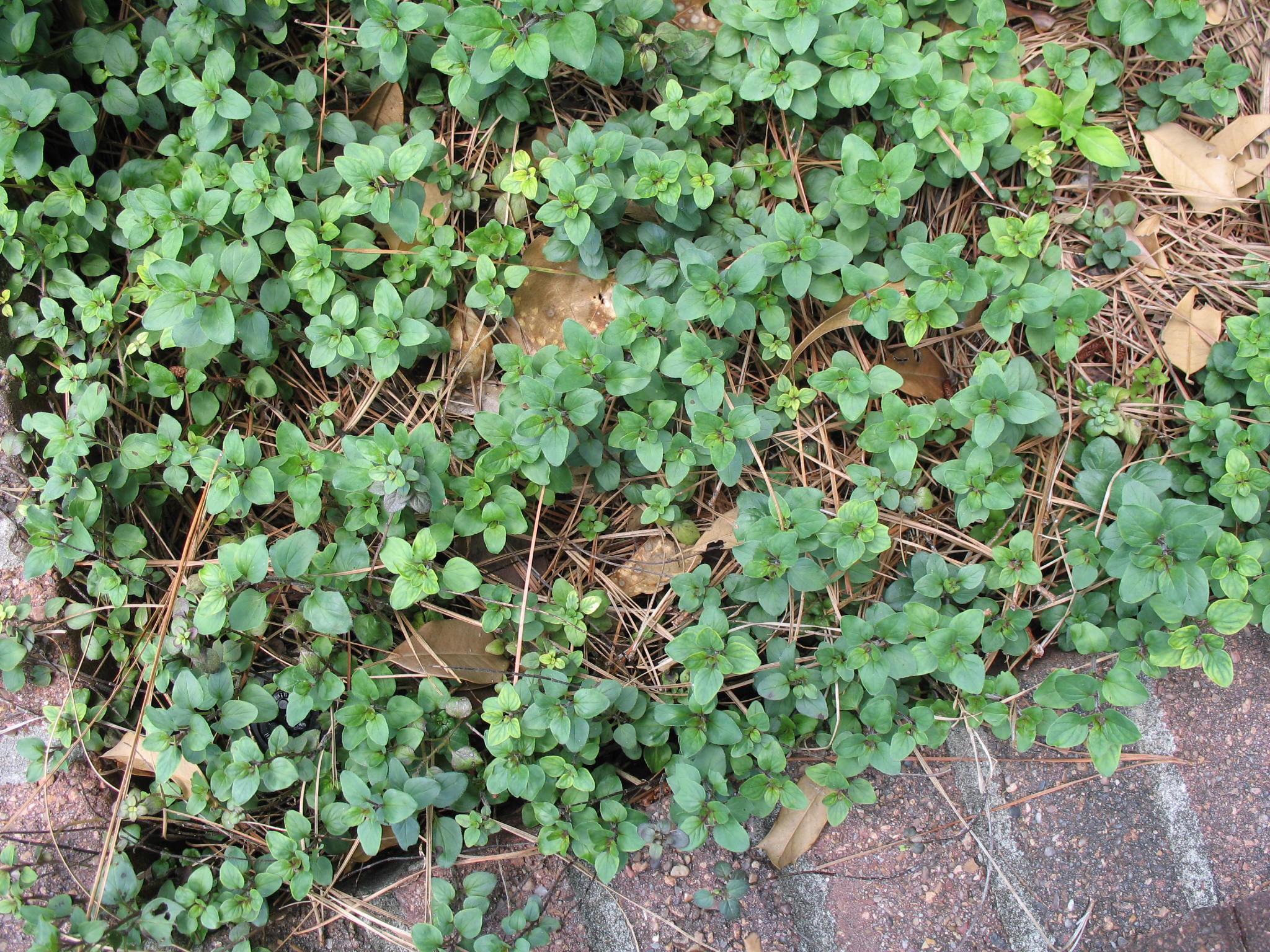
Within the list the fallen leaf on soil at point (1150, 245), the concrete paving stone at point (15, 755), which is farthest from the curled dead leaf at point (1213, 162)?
the concrete paving stone at point (15, 755)

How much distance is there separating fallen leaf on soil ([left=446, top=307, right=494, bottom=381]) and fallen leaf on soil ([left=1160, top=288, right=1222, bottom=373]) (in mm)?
2169

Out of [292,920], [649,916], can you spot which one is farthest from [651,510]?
[292,920]

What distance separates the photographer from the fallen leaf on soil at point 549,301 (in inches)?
109

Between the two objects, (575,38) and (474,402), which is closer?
(575,38)

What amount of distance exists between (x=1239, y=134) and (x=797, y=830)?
2625 mm

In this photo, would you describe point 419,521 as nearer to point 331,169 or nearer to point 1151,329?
point 331,169

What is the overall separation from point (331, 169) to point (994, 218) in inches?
81.9

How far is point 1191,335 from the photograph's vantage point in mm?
2646

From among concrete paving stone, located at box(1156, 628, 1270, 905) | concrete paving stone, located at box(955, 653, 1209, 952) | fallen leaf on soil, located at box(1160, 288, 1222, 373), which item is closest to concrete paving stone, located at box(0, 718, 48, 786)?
concrete paving stone, located at box(955, 653, 1209, 952)

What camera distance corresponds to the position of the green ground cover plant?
2.35m

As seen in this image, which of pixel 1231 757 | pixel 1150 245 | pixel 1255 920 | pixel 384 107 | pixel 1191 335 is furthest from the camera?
pixel 384 107

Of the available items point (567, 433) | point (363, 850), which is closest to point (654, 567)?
point (567, 433)

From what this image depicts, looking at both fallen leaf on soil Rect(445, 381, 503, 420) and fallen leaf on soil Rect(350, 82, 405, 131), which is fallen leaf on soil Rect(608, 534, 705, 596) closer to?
fallen leaf on soil Rect(445, 381, 503, 420)

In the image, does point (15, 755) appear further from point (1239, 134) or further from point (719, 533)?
point (1239, 134)
